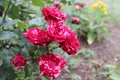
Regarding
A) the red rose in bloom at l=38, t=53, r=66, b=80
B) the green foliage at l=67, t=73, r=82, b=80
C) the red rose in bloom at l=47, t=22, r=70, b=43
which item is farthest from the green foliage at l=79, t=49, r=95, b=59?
the red rose in bloom at l=47, t=22, r=70, b=43

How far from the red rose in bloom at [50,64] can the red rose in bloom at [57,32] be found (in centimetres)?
15

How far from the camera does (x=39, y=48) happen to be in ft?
6.70

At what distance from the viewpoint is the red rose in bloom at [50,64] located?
1836mm

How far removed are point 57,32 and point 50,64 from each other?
0.20m

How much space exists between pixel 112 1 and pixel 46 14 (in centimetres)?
487

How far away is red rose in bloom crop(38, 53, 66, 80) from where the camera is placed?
1.84 m

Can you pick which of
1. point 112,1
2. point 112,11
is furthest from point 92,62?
point 112,1

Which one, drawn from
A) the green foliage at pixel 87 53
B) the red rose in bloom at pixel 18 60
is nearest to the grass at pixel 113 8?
the green foliage at pixel 87 53

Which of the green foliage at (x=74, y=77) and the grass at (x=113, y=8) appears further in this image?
the grass at (x=113, y=8)

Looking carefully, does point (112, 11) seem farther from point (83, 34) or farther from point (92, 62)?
point (92, 62)

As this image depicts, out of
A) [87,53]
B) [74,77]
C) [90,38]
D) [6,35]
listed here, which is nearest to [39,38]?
[6,35]

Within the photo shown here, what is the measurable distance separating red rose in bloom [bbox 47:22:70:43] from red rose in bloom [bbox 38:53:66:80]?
15 cm

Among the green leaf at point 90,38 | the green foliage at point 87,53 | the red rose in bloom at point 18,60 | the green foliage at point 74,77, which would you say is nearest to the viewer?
the red rose in bloom at point 18,60

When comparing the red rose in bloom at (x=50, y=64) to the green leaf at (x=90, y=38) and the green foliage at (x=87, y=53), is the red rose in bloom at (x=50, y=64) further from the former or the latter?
the green leaf at (x=90, y=38)
